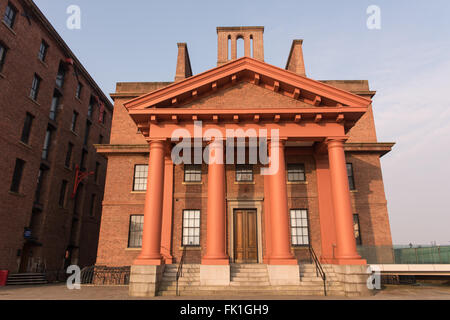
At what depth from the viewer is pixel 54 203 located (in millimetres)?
23594

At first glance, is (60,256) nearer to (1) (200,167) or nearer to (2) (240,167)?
(1) (200,167)

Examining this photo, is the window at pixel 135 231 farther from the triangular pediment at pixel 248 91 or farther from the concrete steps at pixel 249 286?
the triangular pediment at pixel 248 91

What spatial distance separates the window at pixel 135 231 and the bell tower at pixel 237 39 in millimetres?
10806

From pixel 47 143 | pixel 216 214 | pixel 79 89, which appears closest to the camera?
pixel 216 214

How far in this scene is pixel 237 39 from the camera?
18203 mm

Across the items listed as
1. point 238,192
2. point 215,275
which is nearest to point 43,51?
point 238,192

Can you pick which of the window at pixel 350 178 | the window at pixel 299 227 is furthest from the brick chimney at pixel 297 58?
the window at pixel 299 227

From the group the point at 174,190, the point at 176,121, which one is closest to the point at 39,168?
the point at 174,190

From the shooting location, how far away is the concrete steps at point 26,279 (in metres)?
18.5

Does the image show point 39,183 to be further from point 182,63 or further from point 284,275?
point 284,275

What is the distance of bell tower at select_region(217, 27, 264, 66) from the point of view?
58.0ft

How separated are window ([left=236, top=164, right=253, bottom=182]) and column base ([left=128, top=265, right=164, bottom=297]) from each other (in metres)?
7.33

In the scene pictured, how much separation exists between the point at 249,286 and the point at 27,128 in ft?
63.9

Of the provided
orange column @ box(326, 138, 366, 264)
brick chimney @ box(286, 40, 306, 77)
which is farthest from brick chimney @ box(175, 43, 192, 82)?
orange column @ box(326, 138, 366, 264)
